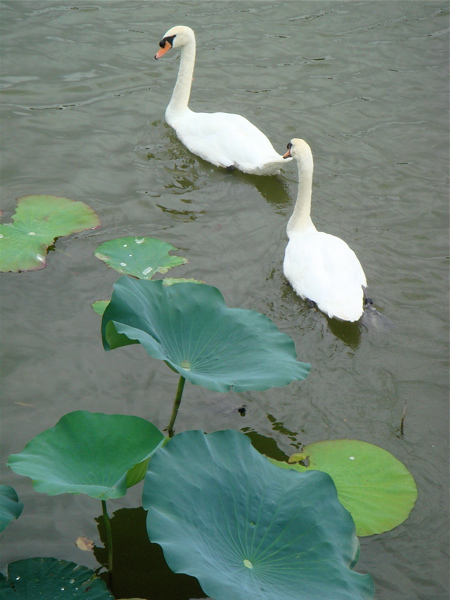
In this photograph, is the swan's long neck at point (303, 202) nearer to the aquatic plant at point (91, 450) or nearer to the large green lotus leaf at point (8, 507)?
the aquatic plant at point (91, 450)

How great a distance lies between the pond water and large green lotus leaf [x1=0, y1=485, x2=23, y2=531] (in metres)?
0.47

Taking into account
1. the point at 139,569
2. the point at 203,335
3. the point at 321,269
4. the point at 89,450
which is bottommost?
the point at 139,569

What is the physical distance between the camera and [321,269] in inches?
162

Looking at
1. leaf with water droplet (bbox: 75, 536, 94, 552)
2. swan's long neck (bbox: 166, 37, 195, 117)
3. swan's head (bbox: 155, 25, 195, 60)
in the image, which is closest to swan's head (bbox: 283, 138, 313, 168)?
swan's long neck (bbox: 166, 37, 195, 117)

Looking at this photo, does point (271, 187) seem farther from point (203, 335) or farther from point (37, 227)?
point (203, 335)

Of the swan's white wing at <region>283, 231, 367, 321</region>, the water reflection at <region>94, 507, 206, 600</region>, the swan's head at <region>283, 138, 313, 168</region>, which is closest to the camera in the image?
the water reflection at <region>94, 507, 206, 600</region>

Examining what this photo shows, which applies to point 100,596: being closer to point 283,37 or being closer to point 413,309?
point 413,309

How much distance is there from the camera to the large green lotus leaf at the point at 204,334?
2566mm

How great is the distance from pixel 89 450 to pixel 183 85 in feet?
13.2

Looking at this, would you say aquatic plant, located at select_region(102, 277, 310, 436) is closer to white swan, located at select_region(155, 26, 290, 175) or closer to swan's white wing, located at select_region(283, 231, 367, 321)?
swan's white wing, located at select_region(283, 231, 367, 321)

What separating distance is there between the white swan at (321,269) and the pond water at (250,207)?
0.16 m

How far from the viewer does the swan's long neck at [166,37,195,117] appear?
5.68m

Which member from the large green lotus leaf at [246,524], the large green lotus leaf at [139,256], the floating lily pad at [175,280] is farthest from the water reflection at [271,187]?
the large green lotus leaf at [246,524]

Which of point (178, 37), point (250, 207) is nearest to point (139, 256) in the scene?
point (250, 207)
